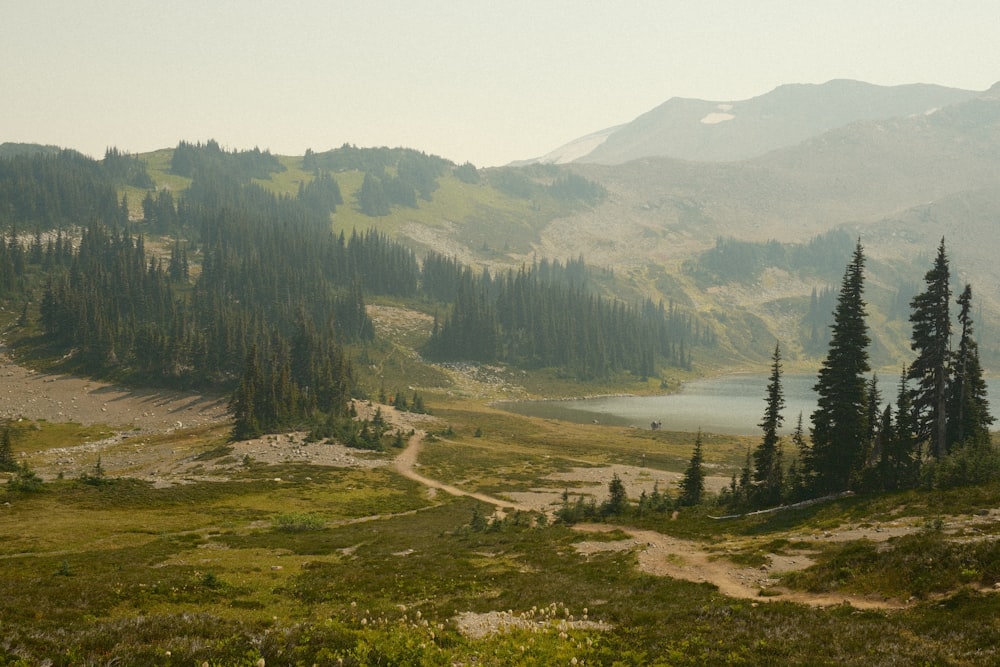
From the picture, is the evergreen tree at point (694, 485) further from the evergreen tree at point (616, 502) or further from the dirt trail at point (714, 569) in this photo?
the dirt trail at point (714, 569)

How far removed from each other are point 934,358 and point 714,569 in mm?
33071

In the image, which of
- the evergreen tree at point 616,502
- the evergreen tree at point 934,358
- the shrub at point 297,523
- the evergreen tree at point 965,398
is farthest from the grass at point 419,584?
the evergreen tree at point 965,398

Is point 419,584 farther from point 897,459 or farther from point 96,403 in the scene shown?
point 96,403

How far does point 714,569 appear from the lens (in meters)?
31.5

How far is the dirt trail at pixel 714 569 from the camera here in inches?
948

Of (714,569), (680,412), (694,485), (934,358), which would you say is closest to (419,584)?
(714,569)

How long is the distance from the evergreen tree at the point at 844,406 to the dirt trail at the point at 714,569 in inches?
591

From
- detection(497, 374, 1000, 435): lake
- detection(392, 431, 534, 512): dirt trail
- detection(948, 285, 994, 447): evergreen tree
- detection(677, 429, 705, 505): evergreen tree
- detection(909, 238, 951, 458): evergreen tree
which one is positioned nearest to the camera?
detection(948, 285, 994, 447): evergreen tree

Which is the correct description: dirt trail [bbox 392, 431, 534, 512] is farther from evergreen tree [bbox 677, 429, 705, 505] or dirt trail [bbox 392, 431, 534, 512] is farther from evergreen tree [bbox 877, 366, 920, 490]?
evergreen tree [bbox 877, 366, 920, 490]

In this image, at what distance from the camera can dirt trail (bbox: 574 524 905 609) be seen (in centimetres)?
2408

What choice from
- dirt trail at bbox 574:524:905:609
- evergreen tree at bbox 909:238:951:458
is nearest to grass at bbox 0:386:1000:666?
dirt trail at bbox 574:524:905:609

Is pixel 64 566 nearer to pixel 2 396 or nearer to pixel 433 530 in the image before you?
pixel 433 530

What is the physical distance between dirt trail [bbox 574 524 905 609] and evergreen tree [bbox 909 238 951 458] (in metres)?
26.7

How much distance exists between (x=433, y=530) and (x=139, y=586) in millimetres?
28411
